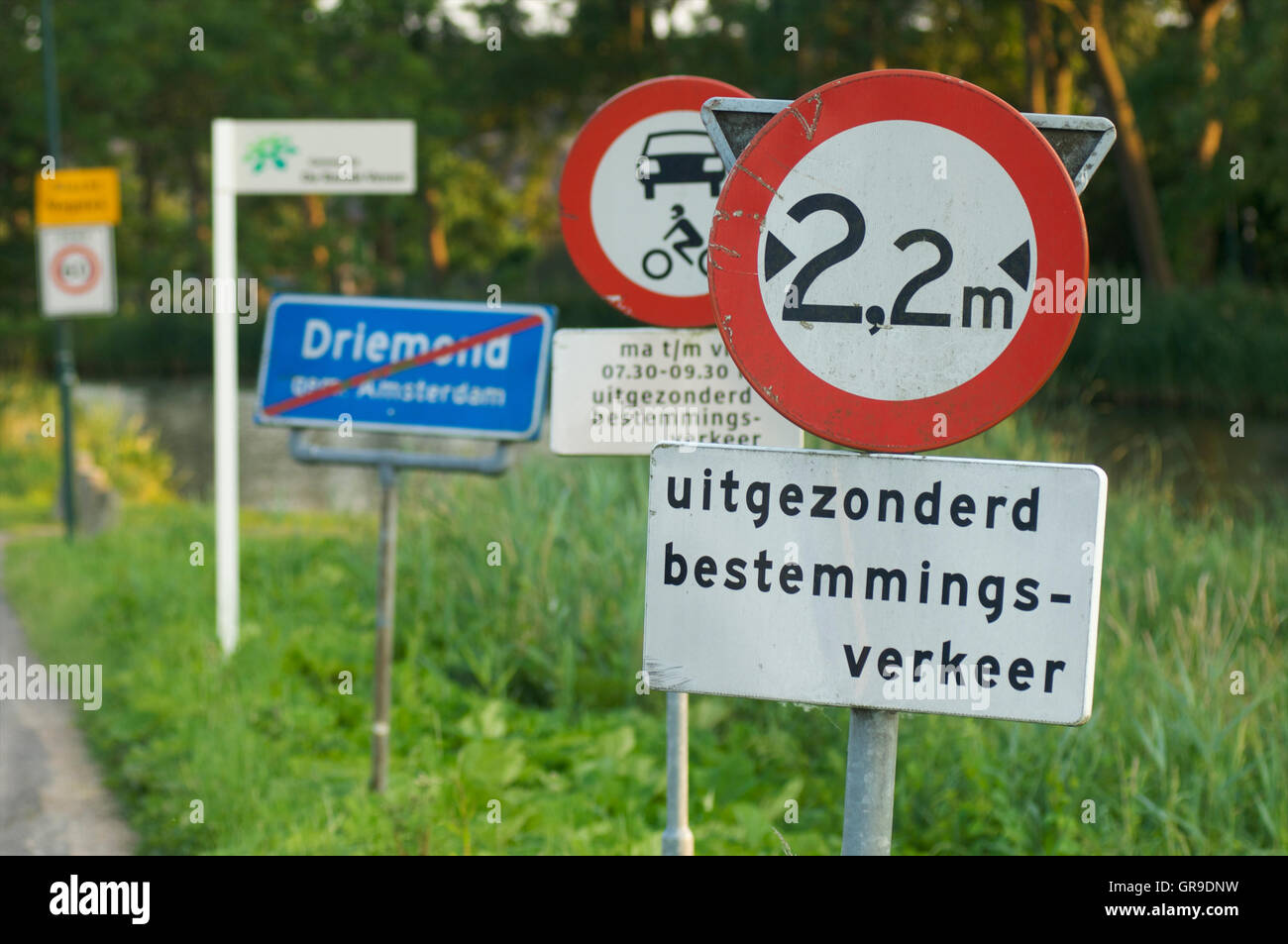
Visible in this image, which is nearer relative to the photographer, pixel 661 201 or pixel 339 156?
pixel 661 201

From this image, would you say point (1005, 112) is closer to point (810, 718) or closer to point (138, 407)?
point (810, 718)

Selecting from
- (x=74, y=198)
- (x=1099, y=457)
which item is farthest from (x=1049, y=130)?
(x=74, y=198)

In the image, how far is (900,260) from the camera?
6.99 feet

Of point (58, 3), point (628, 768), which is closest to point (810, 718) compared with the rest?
point (628, 768)

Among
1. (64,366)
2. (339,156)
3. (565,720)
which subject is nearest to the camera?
(565,720)

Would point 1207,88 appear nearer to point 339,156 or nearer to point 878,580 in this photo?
point 339,156

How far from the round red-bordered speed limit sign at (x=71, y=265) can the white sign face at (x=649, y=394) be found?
331 inches

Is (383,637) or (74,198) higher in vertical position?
(74,198)

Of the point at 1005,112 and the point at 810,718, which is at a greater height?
the point at 1005,112

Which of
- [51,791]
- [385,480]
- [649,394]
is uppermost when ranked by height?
[649,394]

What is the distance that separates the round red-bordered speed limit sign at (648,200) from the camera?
3844 millimetres

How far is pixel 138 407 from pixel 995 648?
31057 millimetres

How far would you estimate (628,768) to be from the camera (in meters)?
4.81

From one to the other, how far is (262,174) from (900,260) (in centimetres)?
456
